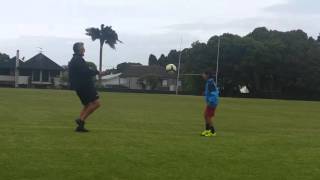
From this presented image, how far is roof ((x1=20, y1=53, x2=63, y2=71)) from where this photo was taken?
400ft

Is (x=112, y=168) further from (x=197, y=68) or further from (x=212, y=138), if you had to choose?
(x=197, y=68)

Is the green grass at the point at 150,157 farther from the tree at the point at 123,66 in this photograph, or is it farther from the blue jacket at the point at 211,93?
the tree at the point at 123,66

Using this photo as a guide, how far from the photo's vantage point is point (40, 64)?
12275 cm

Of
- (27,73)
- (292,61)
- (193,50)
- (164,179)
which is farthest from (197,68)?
(164,179)

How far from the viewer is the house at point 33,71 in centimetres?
11856

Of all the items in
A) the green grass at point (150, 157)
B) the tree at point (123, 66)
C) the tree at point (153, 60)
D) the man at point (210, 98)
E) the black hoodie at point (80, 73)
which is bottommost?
the green grass at point (150, 157)

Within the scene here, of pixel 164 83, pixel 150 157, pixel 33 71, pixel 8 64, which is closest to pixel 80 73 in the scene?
pixel 150 157

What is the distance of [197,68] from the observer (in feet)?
349

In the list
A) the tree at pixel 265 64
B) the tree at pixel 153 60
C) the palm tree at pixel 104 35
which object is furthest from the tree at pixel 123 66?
the tree at pixel 265 64

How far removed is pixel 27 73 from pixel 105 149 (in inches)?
4493

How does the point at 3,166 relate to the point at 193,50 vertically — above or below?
below

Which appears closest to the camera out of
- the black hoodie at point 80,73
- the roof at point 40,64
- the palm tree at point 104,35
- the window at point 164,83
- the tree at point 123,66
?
the black hoodie at point 80,73

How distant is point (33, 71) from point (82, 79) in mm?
110288

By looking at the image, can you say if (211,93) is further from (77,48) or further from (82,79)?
(77,48)
